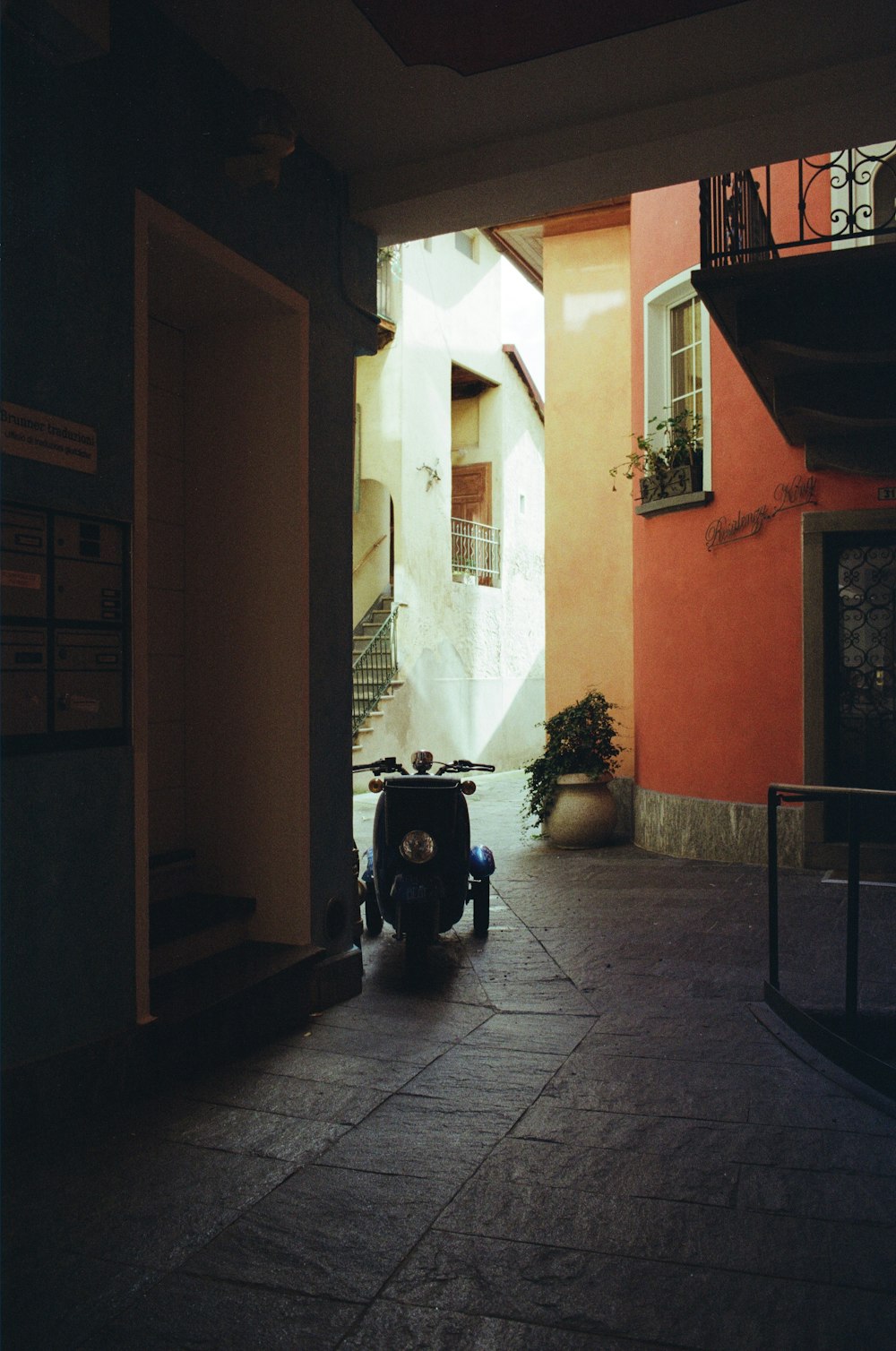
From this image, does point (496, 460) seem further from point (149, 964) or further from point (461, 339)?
point (149, 964)

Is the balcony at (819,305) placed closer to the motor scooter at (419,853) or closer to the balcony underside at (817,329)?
the balcony underside at (817,329)

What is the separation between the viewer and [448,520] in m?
18.9

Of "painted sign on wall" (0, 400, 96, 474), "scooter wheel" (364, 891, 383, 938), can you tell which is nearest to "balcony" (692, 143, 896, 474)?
"scooter wheel" (364, 891, 383, 938)

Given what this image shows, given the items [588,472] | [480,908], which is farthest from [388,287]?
[480,908]

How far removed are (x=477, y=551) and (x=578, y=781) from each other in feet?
36.4

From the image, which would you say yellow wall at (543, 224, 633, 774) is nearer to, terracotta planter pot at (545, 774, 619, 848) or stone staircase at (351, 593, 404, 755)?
terracotta planter pot at (545, 774, 619, 848)

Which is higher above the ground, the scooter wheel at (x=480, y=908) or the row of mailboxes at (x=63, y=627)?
the row of mailboxes at (x=63, y=627)

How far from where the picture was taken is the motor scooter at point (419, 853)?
5.48 metres

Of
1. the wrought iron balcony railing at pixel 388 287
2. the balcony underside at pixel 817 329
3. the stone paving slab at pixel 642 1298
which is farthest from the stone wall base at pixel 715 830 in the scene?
the wrought iron balcony railing at pixel 388 287

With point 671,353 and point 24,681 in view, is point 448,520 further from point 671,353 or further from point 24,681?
point 24,681

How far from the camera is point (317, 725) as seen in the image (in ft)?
16.1

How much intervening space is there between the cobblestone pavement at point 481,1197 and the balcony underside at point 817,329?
14.4 ft

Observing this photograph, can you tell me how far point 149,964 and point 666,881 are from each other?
5.01 metres

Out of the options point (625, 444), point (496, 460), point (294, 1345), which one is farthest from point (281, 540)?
point (496, 460)
